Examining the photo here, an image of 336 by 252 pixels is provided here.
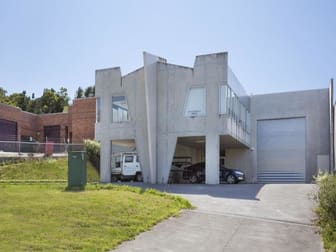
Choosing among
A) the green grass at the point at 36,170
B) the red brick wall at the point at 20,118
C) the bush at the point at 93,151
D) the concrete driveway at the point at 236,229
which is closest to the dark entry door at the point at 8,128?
the red brick wall at the point at 20,118

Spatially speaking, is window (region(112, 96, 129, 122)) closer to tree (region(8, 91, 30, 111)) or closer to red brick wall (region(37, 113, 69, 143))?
red brick wall (region(37, 113, 69, 143))

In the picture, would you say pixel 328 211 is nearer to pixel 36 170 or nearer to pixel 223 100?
pixel 223 100

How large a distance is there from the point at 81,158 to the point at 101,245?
9.20m

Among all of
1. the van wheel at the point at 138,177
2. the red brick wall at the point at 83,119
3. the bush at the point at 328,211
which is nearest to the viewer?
the bush at the point at 328,211

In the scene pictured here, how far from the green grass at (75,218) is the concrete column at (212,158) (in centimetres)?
1095

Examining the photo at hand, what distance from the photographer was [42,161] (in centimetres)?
2900

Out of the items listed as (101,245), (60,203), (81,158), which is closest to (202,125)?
(81,158)

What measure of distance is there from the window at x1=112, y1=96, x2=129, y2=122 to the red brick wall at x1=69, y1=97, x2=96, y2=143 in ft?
51.4

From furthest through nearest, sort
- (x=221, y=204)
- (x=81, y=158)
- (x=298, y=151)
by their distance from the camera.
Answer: (x=298, y=151), (x=81, y=158), (x=221, y=204)

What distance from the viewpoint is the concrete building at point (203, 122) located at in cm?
2486

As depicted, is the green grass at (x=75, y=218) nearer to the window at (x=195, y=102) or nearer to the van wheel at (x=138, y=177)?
the window at (x=195, y=102)

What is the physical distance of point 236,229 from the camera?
33.0ft

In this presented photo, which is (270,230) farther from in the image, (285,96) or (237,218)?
(285,96)

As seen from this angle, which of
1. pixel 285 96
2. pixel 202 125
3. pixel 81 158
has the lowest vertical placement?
pixel 81 158
